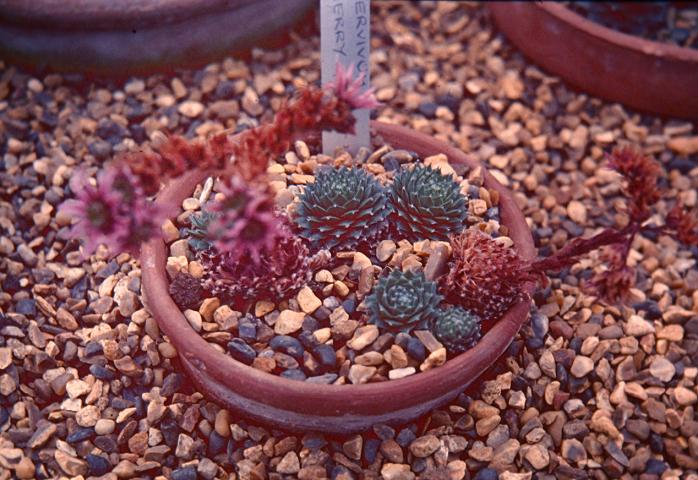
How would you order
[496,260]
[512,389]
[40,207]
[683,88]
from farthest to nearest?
1. [683,88]
2. [40,207]
3. [512,389]
4. [496,260]

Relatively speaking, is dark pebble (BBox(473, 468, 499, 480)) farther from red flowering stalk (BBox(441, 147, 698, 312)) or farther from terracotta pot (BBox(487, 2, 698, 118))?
terracotta pot (BBox(487, 2, 698, 118))

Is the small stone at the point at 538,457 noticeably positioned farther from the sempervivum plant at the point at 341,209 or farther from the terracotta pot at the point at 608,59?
the terracotta pot at the point at 608,59

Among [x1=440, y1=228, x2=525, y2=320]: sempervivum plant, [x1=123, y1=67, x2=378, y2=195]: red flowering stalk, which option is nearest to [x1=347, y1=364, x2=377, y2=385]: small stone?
[x1=440, y1=228, x2=525, y2=320]: sempervivum plant

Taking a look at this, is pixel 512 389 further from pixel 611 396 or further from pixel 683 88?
pixel 683 88

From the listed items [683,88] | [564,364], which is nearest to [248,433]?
[564,364]

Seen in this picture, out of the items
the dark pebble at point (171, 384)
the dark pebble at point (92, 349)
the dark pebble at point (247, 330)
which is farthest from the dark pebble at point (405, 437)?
the dark pebble at point (92, 349)

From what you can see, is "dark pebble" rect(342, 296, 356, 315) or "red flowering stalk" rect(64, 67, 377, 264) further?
"dark pebble" rect(342, 296, 356, 315)

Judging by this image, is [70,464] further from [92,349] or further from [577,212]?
[577,212]
